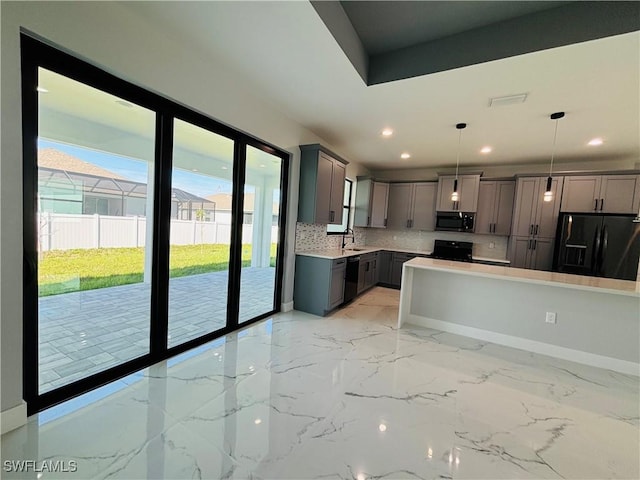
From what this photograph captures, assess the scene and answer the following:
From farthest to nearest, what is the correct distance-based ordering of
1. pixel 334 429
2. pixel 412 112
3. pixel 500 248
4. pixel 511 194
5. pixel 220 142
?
pixel 500 248 < pixel 511 194 < pixel 412 112 < pixel 220 142 < pixel 334 429

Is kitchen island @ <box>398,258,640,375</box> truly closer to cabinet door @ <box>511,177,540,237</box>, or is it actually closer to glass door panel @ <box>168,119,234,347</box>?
cabinet door @ <box>511,177,540,237</box>

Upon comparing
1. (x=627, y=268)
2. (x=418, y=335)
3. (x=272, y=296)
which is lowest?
(x=418, y=335)

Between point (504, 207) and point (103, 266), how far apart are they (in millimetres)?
6105

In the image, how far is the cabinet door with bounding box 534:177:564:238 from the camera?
177 inches

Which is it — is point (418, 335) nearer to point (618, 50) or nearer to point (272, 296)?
point (272, 296)

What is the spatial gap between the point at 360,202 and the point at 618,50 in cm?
426

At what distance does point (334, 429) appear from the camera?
5.49 ft

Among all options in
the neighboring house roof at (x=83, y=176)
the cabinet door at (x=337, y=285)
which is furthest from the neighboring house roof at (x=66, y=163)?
the cabinet door at (x=337, y=285)

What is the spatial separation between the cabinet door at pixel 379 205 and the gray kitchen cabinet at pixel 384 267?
689 millimetres

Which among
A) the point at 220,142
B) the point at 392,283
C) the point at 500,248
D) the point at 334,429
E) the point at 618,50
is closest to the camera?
the point at 334,429

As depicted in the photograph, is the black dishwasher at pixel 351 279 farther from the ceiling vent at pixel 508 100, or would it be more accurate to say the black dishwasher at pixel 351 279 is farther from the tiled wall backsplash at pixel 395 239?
the ceiling vent at pixel 508 100

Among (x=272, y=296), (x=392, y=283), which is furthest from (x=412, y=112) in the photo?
(x=392, y=283)

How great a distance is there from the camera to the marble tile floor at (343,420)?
4.65 ft

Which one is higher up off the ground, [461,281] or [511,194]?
[511,194]
